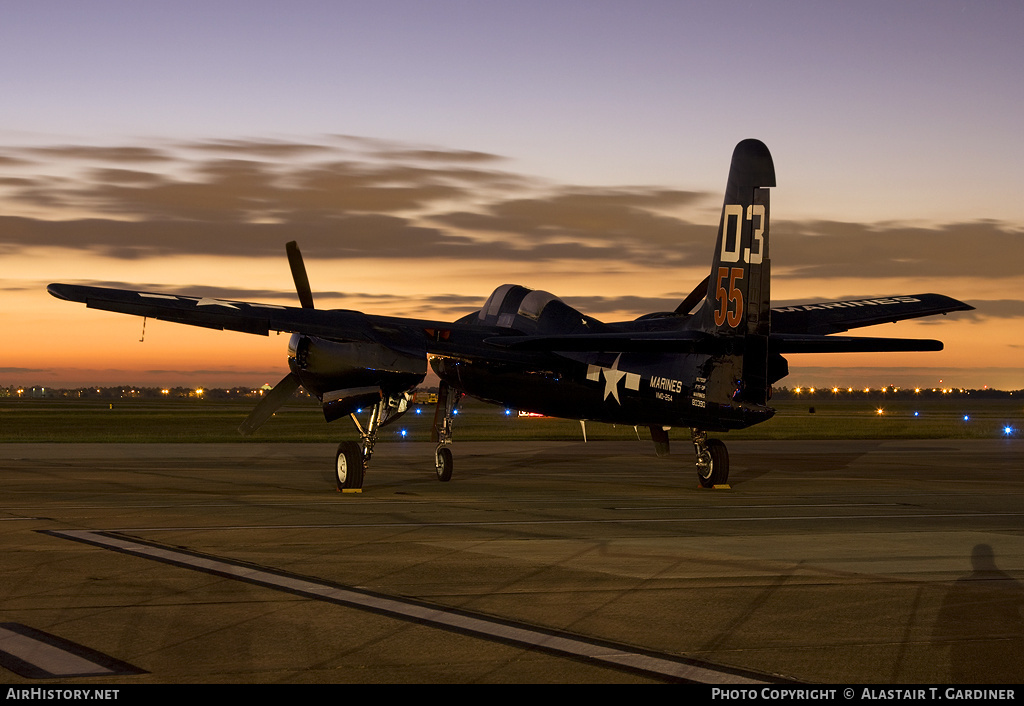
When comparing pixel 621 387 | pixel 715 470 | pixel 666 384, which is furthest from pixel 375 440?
pixel 715 470

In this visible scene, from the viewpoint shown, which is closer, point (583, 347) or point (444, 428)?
point (583, 347)

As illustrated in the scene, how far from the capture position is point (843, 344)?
20516 mm

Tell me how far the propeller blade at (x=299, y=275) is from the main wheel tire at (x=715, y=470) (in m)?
11.0

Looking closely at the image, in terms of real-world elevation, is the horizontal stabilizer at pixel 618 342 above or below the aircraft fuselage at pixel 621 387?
above

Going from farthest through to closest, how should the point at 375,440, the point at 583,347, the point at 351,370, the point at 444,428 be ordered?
the point at 444,428, the point at 375,440, the point at 351,370, the point at 583,347

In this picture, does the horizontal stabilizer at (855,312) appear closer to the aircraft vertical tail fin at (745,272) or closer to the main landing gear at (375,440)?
the aircraft vertical tail fin at (745,272)

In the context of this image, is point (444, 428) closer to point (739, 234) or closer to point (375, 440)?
point (375, 440)

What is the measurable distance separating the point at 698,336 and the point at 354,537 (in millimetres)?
8634

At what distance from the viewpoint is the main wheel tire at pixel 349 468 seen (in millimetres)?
23266

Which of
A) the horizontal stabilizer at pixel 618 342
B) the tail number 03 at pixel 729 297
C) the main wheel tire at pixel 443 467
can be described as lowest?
the main wheel tire at pixel 443 467

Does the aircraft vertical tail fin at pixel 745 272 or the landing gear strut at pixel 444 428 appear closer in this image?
the aircraft vertical tail fin at pixel 745 272

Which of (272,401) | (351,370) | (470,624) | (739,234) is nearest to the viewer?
(470,624)

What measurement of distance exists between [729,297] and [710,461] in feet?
14.5

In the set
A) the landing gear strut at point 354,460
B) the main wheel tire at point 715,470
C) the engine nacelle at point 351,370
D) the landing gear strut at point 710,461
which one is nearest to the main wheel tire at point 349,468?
the landing gear strut at point 354,460
